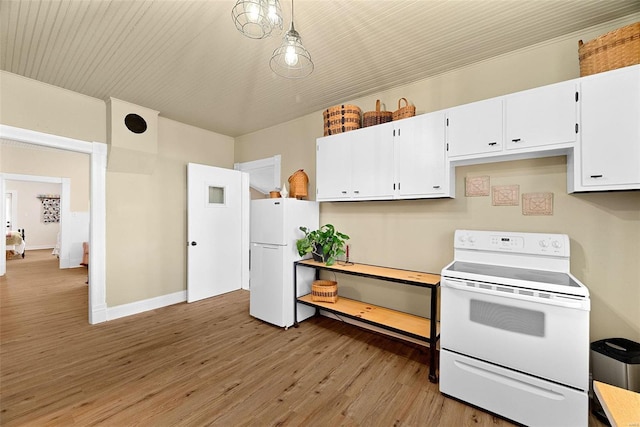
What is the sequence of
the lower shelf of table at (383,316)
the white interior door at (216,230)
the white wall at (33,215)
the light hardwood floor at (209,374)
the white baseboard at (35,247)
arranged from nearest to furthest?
the light hardwood floor at (209,374), the lower shelf of table at (383,316), the white interior door at (216,230), the white wall at (33,215), the white baseboard at (35,247)

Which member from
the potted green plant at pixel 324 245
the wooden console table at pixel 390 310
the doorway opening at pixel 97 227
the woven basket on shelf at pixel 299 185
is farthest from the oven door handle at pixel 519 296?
the doorway opening at pixel 97 227

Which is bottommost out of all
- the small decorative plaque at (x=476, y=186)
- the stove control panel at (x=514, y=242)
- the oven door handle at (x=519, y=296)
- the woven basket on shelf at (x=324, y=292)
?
the woven basket on shelf at (x=324, y=292)

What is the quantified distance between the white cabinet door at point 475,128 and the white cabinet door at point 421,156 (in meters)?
0.09

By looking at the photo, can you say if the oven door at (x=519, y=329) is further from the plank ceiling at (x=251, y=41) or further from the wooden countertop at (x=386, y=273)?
the plank ceiling at (x=251, y=41)

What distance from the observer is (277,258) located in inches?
126

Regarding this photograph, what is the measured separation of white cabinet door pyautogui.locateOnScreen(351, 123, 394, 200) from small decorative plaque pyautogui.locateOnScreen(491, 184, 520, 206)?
35.1 inches

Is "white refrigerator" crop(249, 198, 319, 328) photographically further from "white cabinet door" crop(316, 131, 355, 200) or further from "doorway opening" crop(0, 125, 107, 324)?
"doorway opening" crop(0, 125, 107, 324)

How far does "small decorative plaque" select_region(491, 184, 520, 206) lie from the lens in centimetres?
228

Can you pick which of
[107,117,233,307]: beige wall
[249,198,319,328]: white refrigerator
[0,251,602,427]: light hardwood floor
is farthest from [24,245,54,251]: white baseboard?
[249,198,319,328]: white refrigerator

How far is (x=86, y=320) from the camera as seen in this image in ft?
11.2

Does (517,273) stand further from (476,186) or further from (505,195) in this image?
(476,186)

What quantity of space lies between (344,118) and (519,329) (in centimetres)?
244

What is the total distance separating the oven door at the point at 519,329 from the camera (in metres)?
1.59

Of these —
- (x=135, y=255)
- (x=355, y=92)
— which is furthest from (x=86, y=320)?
(x=355, y=92)
